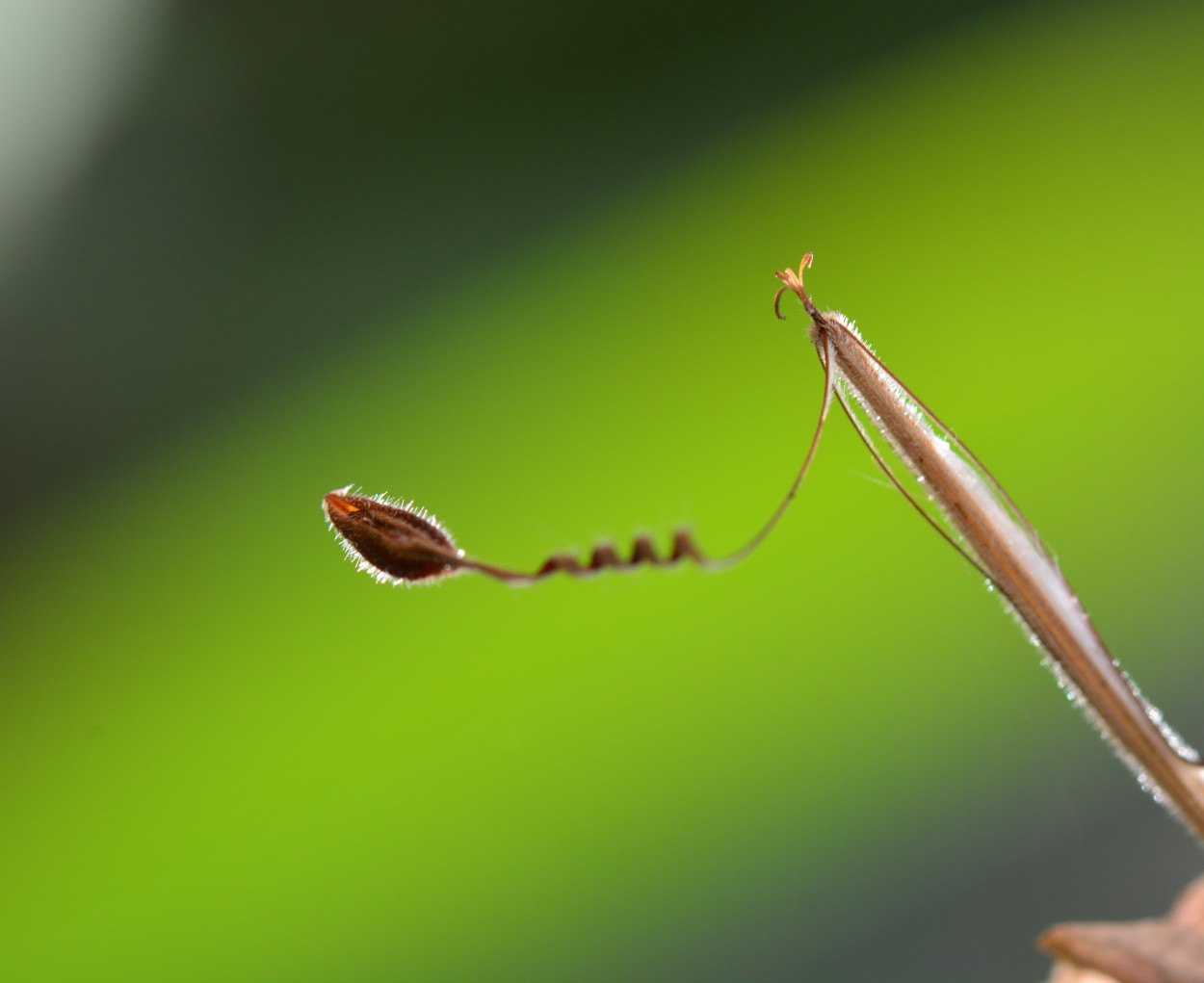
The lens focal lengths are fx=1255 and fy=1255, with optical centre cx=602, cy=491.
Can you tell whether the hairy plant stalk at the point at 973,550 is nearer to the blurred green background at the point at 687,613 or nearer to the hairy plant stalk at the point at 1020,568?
the hairy plant stalk at the point at 1020,568

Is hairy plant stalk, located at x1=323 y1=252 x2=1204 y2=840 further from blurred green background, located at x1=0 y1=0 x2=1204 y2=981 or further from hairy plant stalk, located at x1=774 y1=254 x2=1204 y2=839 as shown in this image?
blurred green background, located at x1=0 y1=0 x2=1204 y2=981

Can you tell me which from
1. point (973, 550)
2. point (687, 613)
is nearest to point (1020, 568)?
point (973, 550)

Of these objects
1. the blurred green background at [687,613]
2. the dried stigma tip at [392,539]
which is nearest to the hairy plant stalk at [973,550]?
the dried stigma tip at [392,539]

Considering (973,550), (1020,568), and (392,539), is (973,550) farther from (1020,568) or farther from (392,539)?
(392,539)

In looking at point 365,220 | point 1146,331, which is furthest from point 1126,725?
point 365,220

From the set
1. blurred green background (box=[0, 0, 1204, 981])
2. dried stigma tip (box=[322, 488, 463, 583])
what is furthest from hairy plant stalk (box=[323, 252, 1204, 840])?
blurred green background (box=[0, 0, 1204, 981])

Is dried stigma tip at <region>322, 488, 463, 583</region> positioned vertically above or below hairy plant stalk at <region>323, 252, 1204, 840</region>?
above
